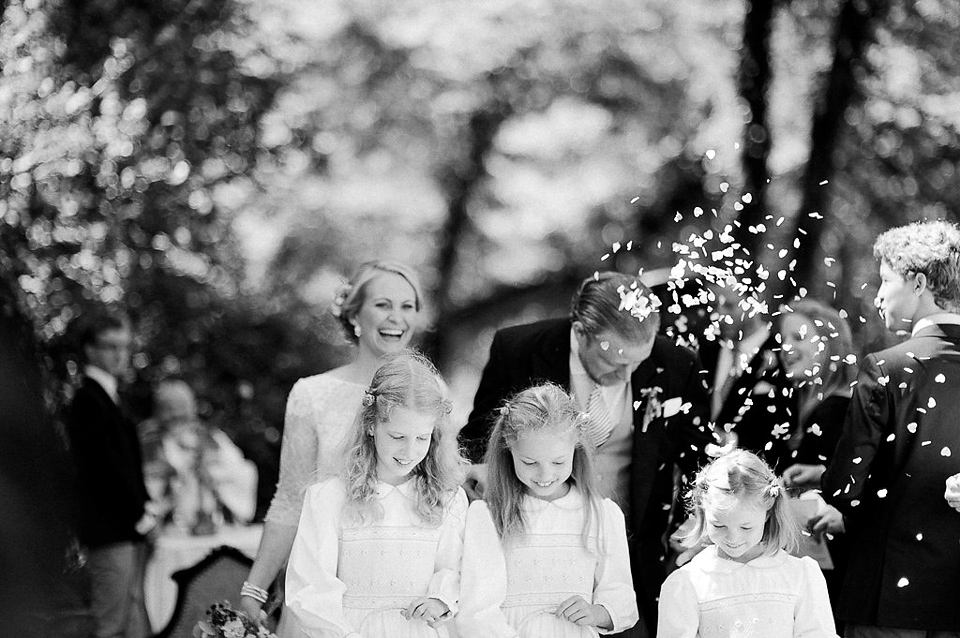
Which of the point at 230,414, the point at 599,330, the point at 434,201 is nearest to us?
the point at 599,330

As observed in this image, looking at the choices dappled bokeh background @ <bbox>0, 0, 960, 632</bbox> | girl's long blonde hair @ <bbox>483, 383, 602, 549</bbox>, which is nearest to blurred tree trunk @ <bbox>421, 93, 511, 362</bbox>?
dappled bokeh background @ <bbox>0, 0, 960, 632</bbox>

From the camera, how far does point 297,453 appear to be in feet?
12.7

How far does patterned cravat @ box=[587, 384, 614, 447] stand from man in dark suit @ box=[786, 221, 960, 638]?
642mm

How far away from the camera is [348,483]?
3.40m

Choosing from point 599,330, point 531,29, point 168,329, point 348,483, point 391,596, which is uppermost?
point 531,29

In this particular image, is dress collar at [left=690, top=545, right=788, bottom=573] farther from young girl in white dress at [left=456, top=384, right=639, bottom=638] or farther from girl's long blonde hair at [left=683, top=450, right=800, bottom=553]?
young girl in white dress at [left=456, top=384, right=639, bottom=638]

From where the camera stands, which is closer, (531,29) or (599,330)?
(599,330)

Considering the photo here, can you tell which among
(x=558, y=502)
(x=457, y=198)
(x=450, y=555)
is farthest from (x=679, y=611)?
(x=457, y=198)

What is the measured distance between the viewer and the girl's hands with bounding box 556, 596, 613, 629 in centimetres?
340

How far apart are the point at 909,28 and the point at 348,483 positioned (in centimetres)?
465

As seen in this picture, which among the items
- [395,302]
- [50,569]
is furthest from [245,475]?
[395,302]

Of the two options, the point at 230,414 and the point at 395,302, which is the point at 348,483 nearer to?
the point at 395,302

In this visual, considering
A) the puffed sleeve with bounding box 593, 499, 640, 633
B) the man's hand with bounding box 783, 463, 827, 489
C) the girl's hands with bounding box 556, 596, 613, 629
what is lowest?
the girl's hands with bounding box 556, 596, 613, 629

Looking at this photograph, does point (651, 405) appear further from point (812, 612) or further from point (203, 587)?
point (203, 587)
